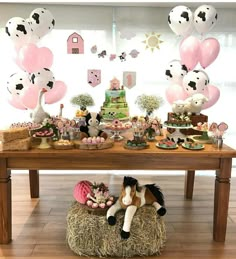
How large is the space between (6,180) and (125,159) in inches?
30.8

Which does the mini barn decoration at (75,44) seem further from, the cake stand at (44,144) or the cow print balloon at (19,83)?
the cake stand at (44,144)

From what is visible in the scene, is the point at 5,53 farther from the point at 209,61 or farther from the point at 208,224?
the point at 208,224

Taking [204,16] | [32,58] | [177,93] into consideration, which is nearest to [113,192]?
[177,93]

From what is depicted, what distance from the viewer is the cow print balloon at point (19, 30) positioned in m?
3.27

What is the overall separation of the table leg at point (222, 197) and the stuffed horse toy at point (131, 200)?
0.39 metres

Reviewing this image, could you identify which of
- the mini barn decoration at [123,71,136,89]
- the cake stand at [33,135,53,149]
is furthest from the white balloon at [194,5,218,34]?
the cake stand at [33,135,53,149]

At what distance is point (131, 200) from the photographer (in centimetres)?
237

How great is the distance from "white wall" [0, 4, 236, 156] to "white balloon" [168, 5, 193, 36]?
35.9 inches

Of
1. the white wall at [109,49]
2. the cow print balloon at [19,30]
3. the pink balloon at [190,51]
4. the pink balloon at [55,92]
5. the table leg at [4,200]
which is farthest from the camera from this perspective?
the white wall at [109,49]

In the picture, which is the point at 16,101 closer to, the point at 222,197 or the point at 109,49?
the point at 109,49

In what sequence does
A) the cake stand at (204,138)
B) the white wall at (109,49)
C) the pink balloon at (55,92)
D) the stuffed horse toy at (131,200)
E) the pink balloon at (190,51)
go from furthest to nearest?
the white wall at (109,49)
the pink balloon at (55,92)
the pink balloon at (190,51)
the cake stand at (204,138)
the stuffed horse toy at (131,200)

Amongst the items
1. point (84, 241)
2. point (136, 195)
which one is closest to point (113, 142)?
point (136, 195)

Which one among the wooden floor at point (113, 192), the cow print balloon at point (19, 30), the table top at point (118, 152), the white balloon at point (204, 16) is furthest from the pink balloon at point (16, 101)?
the white balloon at point (204, 16)

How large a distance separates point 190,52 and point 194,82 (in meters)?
0.30
